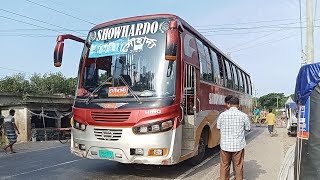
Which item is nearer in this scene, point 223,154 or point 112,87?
point 223,154

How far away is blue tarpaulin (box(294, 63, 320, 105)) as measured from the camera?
4055 millimetres

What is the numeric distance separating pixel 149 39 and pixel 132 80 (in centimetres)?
96

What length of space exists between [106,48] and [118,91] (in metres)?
1.13

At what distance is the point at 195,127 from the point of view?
7895mm

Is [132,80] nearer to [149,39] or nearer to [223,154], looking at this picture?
[149,39]

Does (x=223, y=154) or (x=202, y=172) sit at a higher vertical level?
(x=223, y=154)

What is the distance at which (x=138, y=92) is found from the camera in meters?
6.93

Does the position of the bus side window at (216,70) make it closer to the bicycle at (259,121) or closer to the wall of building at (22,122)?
the wall of building at (22,122)

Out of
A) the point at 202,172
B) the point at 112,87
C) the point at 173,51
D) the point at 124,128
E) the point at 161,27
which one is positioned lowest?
the point at 202,172

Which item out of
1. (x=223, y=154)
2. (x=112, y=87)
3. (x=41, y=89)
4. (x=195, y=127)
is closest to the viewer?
(x=223, y=154)

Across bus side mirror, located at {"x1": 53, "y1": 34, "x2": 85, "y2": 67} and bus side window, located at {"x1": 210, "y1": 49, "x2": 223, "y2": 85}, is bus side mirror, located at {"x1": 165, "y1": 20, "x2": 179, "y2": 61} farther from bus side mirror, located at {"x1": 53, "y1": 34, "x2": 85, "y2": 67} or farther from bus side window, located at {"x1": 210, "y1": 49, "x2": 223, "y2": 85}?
bus side window, located at {"x1": 210, "y1": 49, "x2": 223, "y2": 85}

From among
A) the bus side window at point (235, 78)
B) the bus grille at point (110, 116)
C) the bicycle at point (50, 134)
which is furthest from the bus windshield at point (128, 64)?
the bicycle at point (50, 134)

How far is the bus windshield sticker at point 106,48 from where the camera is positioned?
743 centimetres

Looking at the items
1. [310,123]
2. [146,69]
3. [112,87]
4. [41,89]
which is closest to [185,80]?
[146,69]
